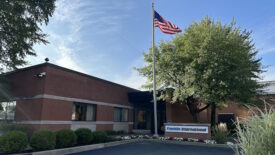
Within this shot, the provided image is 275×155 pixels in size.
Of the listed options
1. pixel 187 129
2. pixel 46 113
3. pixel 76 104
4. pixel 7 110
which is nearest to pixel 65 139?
pixel 46 113

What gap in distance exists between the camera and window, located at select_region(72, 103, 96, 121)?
683 inches

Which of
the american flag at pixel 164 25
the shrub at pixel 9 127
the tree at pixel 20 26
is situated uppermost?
the american flag at pixel 164 25

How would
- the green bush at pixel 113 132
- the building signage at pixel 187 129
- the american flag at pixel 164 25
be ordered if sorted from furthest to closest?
the green bush at pixel 113 132
the american flag at pixel 164 25
the building signage at pixel 187 129

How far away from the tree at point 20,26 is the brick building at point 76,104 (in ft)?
4.99

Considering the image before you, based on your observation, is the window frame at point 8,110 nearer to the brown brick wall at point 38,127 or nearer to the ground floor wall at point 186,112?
the brown brick wall at point 38,127

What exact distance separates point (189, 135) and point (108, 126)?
8645 millimetres

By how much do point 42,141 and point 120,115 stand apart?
13.2 metres

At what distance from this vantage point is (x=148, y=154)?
428 inches

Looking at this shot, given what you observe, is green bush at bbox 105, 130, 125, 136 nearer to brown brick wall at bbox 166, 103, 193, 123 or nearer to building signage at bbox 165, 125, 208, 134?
brown brick wall at bbox 166, 103, 193, 123

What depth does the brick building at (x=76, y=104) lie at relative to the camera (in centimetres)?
1500

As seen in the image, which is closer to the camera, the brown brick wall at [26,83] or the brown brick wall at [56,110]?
the brown brick wall at [56,110]

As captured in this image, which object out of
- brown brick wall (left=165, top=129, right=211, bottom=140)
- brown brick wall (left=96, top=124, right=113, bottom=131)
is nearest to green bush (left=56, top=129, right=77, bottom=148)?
brown brick wall (left=96, top=124, right=113, bottom=131)

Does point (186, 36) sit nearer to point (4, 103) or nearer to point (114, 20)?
point (114, 20)

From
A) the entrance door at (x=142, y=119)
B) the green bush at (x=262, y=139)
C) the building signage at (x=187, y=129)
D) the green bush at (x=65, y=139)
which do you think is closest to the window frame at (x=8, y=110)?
the green bush at (x=65, y=139)
